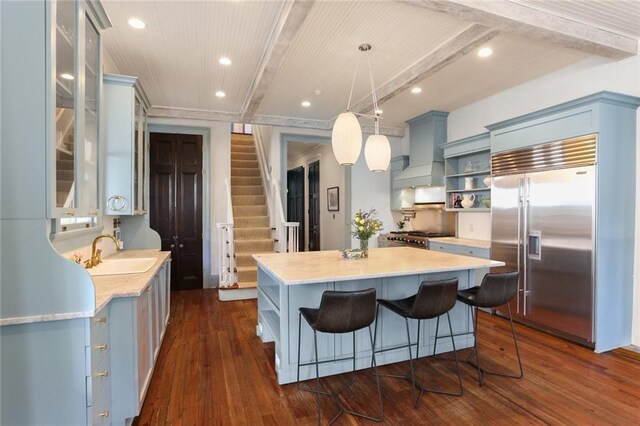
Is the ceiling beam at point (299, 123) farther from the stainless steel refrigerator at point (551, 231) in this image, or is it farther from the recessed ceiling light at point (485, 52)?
the recessed ceiling light at point (485, 52)

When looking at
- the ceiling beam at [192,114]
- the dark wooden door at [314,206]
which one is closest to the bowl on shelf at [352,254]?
the ceiling beam at [192,114]

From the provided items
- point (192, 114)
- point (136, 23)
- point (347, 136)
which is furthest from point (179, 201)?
point (347, 136)

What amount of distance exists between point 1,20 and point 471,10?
2.75 metres

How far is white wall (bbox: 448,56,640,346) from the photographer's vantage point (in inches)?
129

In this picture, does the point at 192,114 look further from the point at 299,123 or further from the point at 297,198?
the point at 297,198

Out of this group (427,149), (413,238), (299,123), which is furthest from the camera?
(299,123)

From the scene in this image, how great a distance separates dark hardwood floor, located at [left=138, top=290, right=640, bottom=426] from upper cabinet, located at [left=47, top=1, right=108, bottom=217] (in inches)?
58.9

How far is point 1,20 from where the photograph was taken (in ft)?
4.95

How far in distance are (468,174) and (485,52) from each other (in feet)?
6.45

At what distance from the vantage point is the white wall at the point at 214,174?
571 centimetres

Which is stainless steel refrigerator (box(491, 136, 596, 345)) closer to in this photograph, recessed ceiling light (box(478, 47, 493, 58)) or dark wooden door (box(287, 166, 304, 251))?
recessed ceiling light (box(478, 47, 493, 58))

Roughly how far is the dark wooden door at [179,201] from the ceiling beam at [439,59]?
313cm

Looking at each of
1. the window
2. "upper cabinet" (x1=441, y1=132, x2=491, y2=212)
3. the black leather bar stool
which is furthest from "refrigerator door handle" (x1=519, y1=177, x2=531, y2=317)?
the window

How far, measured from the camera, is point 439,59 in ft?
11.2
